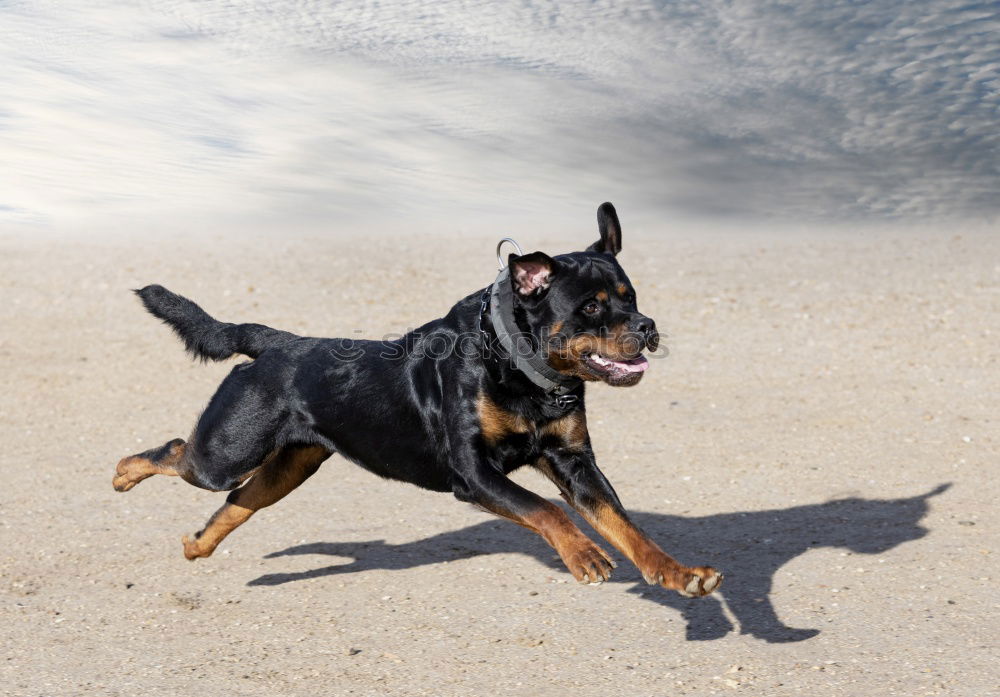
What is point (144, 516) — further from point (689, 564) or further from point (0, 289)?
point (0, 289)

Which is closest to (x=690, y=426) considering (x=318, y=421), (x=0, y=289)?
(x=318, y=421)

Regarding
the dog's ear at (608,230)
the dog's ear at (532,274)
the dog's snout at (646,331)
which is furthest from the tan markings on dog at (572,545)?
the dog's ear at (608,230)

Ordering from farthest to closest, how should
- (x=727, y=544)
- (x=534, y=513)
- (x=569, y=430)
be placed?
(x=727, y=544), (x=569, y=430), (x=534, y=513)

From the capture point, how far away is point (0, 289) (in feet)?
54.1

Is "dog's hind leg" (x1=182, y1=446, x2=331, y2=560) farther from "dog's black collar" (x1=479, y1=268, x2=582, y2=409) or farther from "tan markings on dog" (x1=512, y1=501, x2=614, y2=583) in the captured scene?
"tan markings on dog" (x1=512, y1=501, x2=614, y2=583)

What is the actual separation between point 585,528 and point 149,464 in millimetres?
2918

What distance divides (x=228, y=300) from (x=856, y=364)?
8.02 meters

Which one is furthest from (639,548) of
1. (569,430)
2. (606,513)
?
(569,430)

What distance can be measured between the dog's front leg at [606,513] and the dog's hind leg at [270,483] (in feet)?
5.16

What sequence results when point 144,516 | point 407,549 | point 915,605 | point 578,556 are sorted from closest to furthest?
point 578,556, point 915,605, point 407,549, point 144,516

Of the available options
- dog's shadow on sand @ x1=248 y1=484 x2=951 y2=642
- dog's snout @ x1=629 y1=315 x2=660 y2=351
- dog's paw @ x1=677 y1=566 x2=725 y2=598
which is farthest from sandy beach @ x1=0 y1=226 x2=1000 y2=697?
dog's snout @ x1=629 y1=315 x2=660 y2=351

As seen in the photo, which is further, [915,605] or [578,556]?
[915,605]

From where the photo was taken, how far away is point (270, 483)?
6.50 m

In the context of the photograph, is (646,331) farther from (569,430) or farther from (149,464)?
(149,464)
